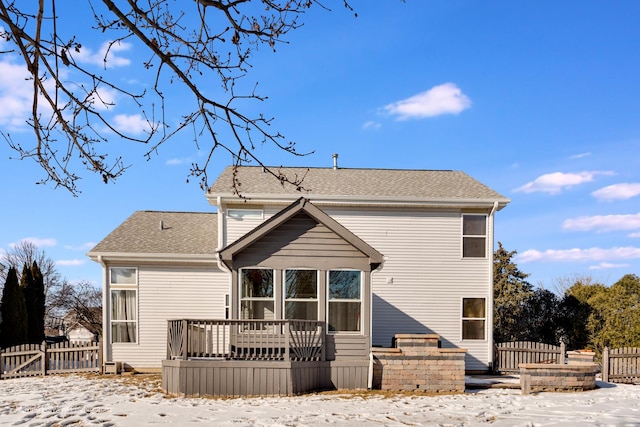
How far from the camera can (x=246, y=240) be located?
46.6ft

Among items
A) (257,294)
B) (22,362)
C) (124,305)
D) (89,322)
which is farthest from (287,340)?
(89,322)

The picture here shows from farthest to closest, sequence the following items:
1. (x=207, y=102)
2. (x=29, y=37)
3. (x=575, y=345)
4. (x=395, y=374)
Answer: (x=575, y=345), (x=395, y=374), (x=207, y=102), (x=29, y=37)

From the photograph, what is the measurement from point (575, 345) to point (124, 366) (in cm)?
1648

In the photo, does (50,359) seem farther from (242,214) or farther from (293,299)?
(293,299)

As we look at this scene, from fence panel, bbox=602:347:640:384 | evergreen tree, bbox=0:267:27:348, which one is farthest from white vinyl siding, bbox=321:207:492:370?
evergreen tree, bbox=0:267:27:348

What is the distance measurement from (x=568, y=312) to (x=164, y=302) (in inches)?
619

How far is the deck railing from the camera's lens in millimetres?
13581

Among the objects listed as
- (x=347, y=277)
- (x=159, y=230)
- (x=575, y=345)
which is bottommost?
(x=575, y=345)

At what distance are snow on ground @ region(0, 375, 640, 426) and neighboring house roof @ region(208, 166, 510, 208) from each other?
6496 millimetres

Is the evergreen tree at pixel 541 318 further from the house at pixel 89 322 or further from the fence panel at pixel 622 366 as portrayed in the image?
the house at pixel 89 322

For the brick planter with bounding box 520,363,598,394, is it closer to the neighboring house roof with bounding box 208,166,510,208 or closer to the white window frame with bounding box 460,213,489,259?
the white window frame with bounding box 460,213,489,259

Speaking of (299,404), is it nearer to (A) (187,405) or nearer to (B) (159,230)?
(A) (187,405)

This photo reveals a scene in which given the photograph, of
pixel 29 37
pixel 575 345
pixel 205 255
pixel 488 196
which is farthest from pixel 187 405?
pixel 575 345

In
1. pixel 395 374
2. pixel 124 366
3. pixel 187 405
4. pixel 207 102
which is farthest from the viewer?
pixel 124 366
